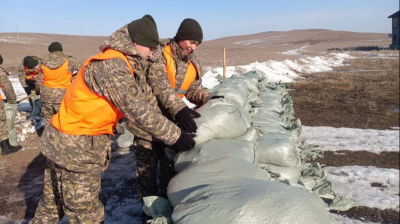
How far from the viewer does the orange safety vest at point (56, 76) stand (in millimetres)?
3848

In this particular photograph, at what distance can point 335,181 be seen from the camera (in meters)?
3.29

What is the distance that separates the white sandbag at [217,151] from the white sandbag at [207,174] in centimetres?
9

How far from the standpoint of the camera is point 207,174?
1.69 meters

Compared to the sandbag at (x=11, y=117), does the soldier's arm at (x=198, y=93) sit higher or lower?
higher

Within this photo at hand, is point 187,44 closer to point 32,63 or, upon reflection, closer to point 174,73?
point 174,73

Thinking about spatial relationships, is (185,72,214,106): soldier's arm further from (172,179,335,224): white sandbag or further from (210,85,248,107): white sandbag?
(172,179,335,224): white sandbag

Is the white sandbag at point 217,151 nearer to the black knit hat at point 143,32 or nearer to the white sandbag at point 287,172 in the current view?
the white sandbag at point 287,172

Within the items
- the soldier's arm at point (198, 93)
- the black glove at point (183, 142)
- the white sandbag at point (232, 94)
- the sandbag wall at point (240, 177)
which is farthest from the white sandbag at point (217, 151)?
the white sandbag at point (232, 94)

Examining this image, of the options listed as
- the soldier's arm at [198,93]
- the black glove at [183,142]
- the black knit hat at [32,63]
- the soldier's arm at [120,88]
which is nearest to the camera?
the soldier's arm at [120,88]

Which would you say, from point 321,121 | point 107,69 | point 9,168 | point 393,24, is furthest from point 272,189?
point 393,24

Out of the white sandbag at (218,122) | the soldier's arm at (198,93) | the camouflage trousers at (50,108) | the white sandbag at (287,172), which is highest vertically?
the soldier's arm at (198,93)

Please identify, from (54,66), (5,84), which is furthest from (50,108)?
(5,84)

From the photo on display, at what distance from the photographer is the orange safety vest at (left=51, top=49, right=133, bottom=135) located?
1.57 m

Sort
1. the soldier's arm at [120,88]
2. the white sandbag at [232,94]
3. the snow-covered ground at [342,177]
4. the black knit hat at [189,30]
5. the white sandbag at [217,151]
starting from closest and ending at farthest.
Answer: the soldier's arm at [120,88]
the white sandbag at [217,151]
the black knit hat at [189,30]
the snow-covered ground at [342,177]
the white sandbag at [232,94]
